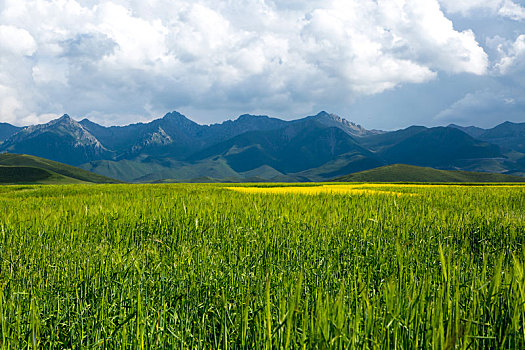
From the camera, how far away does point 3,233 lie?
5527 mm

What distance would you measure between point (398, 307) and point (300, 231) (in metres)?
3.27

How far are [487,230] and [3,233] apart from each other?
9.69 m

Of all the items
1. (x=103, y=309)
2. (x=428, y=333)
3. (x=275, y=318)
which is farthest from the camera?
(x=103, y=309)

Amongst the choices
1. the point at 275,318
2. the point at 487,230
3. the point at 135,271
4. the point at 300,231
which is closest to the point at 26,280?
the point at 135,271

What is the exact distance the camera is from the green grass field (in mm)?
2078

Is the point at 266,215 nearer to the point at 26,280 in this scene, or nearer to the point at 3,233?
the point at 26,280

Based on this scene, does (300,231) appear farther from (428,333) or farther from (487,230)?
(487,230)

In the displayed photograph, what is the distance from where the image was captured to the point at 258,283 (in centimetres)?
299

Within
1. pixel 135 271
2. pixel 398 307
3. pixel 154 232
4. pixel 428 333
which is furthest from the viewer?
pixel 154 232

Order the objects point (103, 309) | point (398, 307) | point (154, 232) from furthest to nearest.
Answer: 1. point (154, 232)
2. point (103, 309)
3. point (398, 307)

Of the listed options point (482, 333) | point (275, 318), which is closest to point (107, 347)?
point (275, 318)

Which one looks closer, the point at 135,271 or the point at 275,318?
the point at 275,318

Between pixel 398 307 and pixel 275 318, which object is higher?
pixel 398 307

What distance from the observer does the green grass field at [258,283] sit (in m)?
2.08
